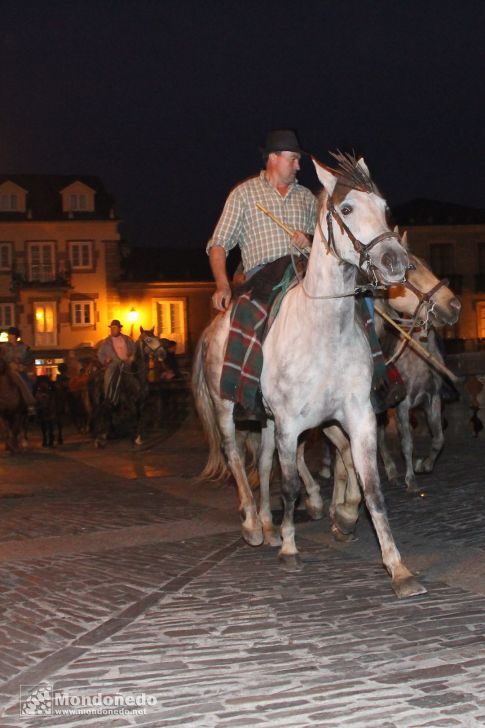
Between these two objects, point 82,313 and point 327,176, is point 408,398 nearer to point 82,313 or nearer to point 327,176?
point 327,176

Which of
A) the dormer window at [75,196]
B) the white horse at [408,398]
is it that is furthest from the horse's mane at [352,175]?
the dormer window at [75,196]

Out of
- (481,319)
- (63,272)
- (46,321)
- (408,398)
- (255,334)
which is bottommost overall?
(408,398)

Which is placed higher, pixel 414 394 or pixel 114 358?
pixel 114 358

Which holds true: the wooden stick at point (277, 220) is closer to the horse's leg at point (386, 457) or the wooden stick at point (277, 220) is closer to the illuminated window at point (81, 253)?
the horse's leg at point (386, 457)

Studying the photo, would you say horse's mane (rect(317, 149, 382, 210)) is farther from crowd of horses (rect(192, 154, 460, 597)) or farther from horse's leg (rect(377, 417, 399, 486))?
horse's leg (rect(377, 417, 399, 486))

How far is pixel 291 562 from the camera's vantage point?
24.0ft

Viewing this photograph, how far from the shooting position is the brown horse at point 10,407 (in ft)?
67.0

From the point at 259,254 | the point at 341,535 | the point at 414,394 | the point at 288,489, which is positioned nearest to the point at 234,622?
Answer: the point at 288,489

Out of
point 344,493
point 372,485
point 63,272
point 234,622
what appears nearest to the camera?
point 234,622

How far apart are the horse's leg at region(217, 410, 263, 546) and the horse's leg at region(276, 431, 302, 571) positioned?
902 mm

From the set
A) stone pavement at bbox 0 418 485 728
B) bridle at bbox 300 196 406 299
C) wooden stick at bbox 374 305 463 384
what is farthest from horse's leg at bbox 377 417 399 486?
bridle at bbox 300 196 406 299

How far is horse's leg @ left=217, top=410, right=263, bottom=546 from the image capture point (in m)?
8.44

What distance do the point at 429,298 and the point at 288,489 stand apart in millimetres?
2200

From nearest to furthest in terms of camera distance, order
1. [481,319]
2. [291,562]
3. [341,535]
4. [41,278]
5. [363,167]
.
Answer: [363,167], [291,562], [341,535], [41,278], [481,319]
